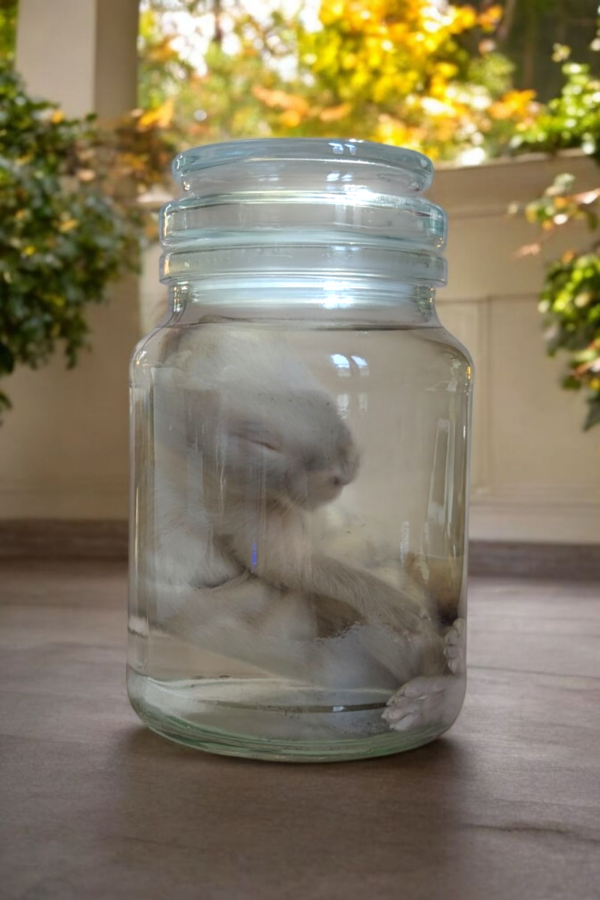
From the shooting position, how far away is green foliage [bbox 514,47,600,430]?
1.95 meters

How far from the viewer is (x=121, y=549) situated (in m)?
2.16

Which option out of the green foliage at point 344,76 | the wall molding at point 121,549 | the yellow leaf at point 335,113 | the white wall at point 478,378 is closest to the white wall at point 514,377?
the white wall at point 478,378

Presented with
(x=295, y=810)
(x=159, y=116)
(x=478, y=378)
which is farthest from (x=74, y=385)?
(x=295, y=810)

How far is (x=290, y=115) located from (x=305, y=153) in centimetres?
230

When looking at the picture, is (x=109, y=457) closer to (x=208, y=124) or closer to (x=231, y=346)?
(x=208, y=124)

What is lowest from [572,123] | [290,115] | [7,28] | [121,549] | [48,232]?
[121,549]

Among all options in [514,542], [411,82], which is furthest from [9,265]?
[411,82]

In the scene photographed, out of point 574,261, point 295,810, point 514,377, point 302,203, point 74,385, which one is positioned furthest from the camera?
point 74,385

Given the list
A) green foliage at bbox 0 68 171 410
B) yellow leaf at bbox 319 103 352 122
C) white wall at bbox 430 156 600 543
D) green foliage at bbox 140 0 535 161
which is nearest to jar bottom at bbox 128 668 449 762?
green foliage at bbox 0 68 171 410

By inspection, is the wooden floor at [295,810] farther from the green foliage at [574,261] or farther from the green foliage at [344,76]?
the green foliage at [344,76]

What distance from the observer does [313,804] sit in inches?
20.8

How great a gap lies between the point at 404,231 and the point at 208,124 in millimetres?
2327

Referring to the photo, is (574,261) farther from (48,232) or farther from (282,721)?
(282,721)

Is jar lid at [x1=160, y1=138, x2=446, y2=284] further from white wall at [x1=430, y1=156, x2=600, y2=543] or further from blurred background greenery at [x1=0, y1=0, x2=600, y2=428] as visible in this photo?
white wall at [x1=430, y1=156, x2=600, y2=543]
